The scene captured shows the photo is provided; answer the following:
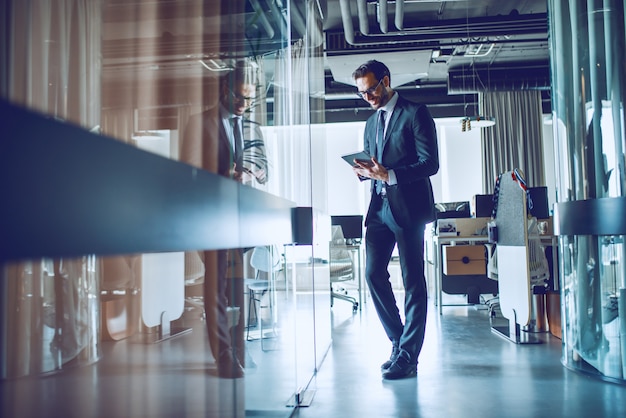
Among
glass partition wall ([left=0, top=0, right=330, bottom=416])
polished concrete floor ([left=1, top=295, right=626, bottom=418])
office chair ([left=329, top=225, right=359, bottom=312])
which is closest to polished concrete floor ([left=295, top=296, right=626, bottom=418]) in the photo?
polished concrete floor ([left=1, top=295, right=626, bottom=418])

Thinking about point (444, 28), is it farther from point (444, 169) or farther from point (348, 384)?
point (348, 384)

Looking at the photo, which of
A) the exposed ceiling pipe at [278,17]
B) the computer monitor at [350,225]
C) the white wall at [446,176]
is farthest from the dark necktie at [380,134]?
the white wall at [446,176]

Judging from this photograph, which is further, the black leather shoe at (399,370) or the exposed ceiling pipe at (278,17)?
the black leather shoe at (399,370)

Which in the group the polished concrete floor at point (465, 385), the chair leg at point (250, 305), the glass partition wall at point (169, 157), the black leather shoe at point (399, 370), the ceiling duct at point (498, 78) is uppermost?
the ceiling duct at point (498, 78)

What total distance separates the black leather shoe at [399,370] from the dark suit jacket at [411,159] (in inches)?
26.0

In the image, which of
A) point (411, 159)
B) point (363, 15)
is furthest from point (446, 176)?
point (411, 159)

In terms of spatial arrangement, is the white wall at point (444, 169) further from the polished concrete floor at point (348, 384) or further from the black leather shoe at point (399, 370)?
the black leather shoe at point (399, 370)

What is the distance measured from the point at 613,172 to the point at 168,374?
2.30m

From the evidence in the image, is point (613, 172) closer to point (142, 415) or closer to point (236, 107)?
point (236, 107)

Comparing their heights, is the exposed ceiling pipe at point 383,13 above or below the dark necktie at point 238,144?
above

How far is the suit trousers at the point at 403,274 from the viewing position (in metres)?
2.52

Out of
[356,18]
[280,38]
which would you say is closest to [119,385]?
[280,38]

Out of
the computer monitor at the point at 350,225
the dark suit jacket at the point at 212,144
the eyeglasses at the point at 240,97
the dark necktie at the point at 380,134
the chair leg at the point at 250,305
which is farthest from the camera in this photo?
the computer monitor at the point at 350,225

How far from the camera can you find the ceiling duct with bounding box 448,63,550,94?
7.60 metres
